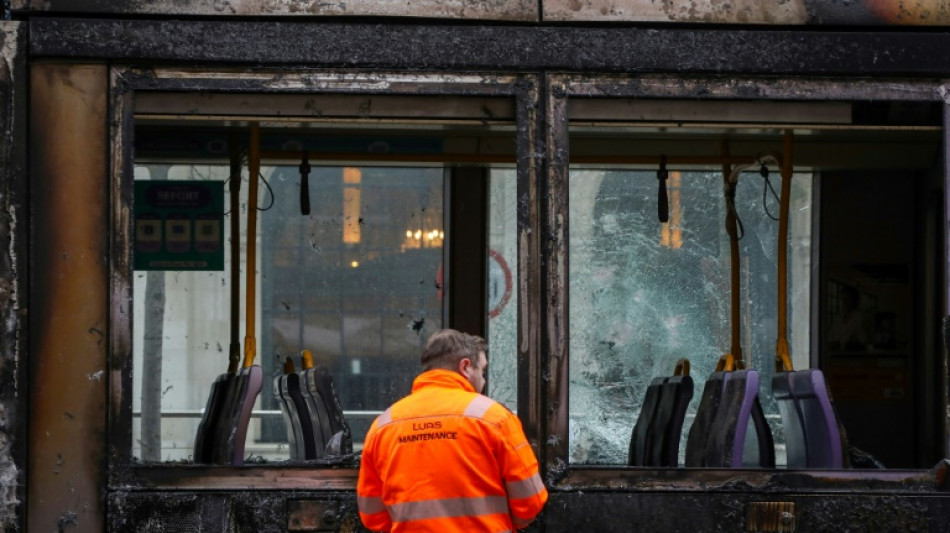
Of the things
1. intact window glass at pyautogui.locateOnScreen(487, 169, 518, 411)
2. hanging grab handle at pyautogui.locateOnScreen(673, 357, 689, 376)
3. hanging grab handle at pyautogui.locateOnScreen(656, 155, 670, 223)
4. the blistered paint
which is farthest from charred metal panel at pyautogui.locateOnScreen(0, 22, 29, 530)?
hanging grab handle at pyautogui.locateOnScreen(656, 155, 670, 223)

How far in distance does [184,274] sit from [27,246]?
1928mm

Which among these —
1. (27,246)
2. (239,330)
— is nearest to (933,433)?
(239,330)

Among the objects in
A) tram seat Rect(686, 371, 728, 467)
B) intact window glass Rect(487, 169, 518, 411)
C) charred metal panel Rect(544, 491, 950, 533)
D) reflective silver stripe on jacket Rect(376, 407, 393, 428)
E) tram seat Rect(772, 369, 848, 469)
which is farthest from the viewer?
intact window glass Rect(487, 169, 518, 411)

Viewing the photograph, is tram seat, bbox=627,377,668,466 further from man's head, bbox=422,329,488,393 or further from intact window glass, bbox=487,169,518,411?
man's head, bbox=422,329,488,393

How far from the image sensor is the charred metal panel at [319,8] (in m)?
3.65

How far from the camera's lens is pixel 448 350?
341 cm

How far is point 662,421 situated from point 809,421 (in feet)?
2.01

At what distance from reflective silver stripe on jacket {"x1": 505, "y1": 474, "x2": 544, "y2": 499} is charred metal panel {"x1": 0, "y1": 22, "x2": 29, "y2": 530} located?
1.28 metres

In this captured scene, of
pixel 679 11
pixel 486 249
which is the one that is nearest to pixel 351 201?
pixel 486 249

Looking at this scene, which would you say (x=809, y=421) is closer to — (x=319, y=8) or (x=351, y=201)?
(x=319, y=8)

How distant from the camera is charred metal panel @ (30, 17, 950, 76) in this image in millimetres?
3639

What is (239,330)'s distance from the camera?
17.9ft

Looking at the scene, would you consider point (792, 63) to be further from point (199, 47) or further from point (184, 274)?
point (184, 274)

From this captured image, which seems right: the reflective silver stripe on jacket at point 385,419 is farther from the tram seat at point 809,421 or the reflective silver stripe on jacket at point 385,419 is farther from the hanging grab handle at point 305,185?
the hanging grab handle at point 305,185
